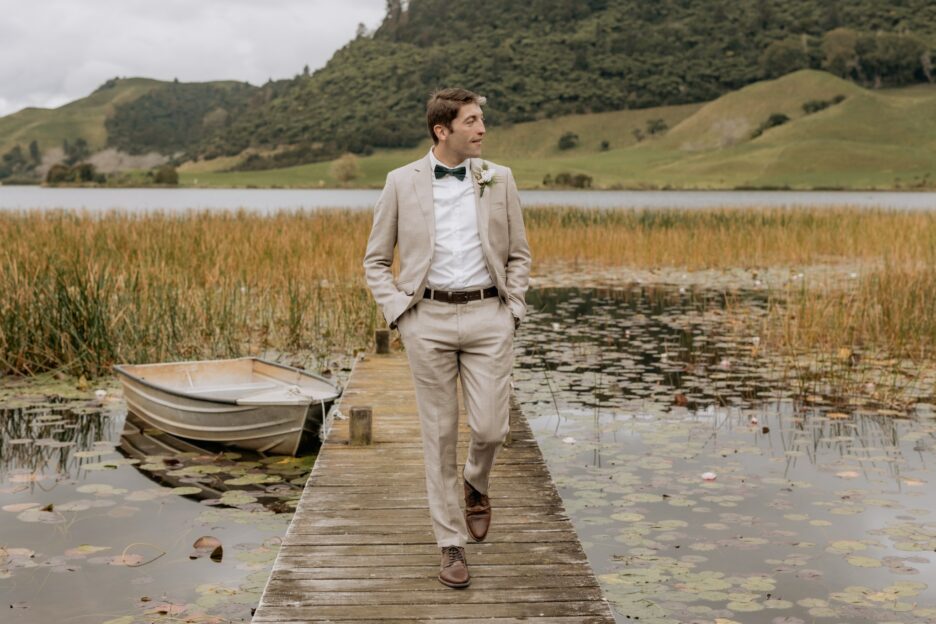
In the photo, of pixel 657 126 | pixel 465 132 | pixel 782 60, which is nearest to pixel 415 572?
pixel 465 132

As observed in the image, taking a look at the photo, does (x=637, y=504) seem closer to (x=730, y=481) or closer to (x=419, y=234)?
(x=730, y=481)

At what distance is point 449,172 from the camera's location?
4.51 meters

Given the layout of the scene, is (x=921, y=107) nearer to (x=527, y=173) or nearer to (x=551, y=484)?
(x=527, y=173)

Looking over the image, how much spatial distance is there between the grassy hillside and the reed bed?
79.4 metres

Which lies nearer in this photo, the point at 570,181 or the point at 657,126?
the point at 570,181

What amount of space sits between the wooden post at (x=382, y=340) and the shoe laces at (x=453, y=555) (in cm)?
682

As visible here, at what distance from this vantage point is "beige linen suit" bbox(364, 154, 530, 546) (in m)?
4.45

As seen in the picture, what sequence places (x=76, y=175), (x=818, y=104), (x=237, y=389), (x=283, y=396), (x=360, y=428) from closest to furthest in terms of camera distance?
1. (x=360, y=428)
2. (x=283, y=396)
3. (x=237, y=389)
4. (x=76, y=175)
5. (x=818, y=104)

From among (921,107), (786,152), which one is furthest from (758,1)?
(786,152)

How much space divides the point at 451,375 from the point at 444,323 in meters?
0.28

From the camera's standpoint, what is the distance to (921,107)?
129m

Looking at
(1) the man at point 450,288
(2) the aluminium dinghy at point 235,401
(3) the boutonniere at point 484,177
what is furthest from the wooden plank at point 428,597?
(2) the aluminium dinghy at point 235,401

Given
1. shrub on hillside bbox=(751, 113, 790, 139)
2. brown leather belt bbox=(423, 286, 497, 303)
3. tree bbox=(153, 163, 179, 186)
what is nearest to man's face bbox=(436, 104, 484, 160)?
brown leather belt bbox=(423, 286, 497, 303)

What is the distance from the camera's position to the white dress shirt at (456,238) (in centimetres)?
447
